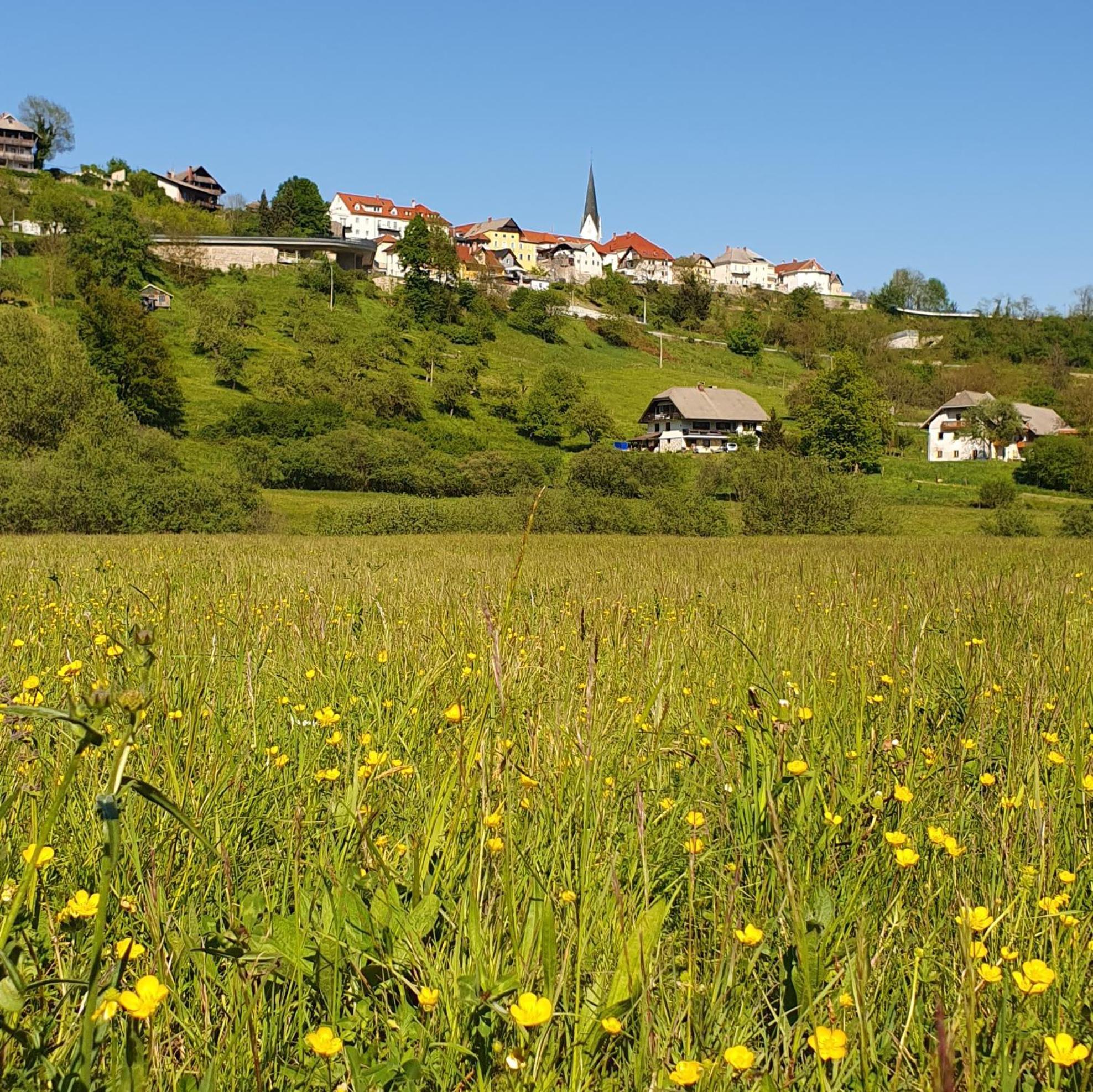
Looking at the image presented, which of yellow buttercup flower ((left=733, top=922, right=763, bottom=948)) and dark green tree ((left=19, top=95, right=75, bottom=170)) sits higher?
dark green tree ((left=19, top=95, right=75, bottom=170))

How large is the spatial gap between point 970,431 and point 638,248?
88.9 meters

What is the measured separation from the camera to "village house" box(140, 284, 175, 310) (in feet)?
224

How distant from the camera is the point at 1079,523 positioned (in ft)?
86.6

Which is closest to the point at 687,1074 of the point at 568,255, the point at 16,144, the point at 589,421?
the point at 589,421

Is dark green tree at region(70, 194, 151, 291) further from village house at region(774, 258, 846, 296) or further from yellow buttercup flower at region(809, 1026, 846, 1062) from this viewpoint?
village house at region(774, 258, 846, 296)

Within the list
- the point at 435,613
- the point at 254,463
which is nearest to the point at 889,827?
the point at 435,613

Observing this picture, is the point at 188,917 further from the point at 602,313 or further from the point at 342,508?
the point at 602,313

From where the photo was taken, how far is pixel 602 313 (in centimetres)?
10462

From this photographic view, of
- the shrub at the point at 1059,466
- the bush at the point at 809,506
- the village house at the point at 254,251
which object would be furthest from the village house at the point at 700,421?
the bush at the point at 809,506

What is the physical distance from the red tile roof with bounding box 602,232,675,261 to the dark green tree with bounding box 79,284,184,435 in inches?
4130

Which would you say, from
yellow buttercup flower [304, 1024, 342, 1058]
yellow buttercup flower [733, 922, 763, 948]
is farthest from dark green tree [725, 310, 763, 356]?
yellow buttercup flower [304, 1024, 342, 1058]

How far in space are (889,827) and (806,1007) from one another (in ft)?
2.71

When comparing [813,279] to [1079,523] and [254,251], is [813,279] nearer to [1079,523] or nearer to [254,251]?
[254,251]

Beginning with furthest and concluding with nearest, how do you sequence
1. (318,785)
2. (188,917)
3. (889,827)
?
(318,785) < (889,827) < (188,917)
